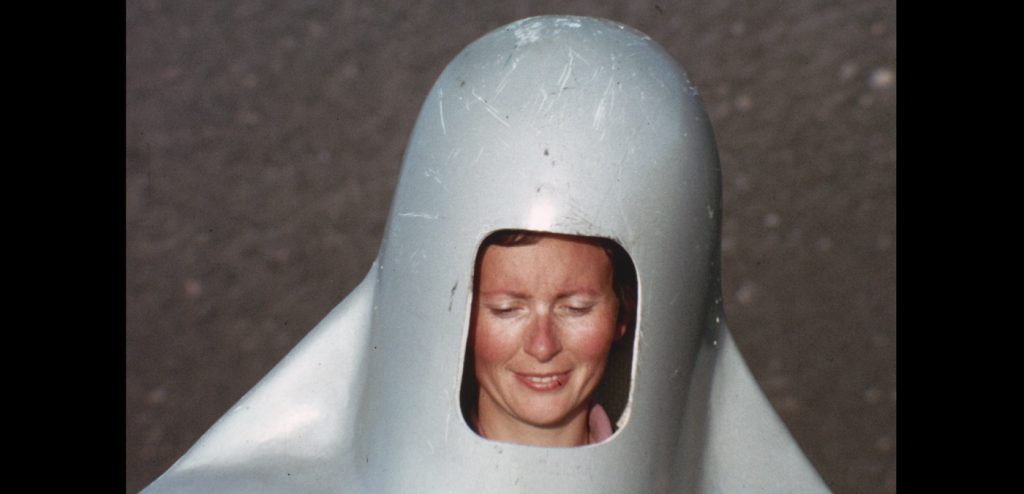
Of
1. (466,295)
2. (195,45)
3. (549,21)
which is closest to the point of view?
(466,295)

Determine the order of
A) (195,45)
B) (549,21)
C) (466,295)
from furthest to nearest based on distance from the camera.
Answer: (195,45) < (549,21) < (466,295)

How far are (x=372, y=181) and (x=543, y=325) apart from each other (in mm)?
905

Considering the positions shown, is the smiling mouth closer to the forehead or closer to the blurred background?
the forehead

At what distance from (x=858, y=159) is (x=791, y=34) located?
0.23 metres

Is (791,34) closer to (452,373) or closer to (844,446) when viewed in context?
(844,446)

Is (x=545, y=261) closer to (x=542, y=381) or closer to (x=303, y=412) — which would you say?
(x=542, y=381)

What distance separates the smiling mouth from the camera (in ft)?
5.01

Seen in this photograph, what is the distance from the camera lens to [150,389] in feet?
7.86

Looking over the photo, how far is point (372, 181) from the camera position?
2.35 metres

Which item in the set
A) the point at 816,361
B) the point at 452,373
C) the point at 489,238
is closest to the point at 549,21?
the point at 489,238

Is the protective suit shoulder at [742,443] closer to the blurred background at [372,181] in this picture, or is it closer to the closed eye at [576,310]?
the closed eye at [576,310]

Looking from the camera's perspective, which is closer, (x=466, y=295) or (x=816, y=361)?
(x=466, y=295)

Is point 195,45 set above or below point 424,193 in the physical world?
above

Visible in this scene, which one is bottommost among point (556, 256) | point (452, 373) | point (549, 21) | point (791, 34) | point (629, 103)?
point (452, 373)
